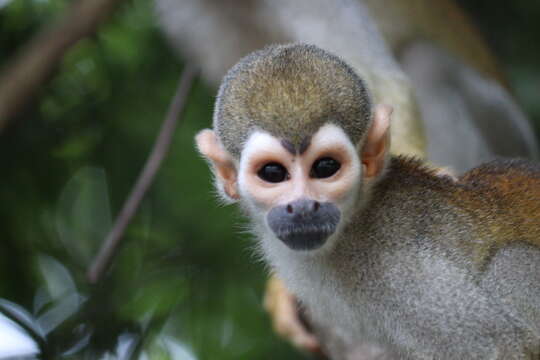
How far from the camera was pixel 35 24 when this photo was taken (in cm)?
450

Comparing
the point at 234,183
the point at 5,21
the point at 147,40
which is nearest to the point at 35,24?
the point at 5,21

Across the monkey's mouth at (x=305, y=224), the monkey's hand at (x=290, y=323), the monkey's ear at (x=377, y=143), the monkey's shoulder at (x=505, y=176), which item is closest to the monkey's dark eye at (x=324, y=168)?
the monkey's mouth at (x=305, y=224)

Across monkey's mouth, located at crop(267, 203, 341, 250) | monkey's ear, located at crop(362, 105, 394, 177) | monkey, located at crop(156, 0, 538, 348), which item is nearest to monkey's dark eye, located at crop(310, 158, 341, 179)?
monkey's mouth, located at crop(267, 203, 341, 250)

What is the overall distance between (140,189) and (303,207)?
1.65 m

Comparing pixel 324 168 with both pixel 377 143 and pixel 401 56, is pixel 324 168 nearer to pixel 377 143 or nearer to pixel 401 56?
pixel 377 143

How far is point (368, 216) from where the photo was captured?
271 cm

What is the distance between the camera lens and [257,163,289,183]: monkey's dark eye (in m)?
2.44

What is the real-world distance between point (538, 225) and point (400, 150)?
3.04 ft

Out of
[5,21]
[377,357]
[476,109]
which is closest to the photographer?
[377,357]

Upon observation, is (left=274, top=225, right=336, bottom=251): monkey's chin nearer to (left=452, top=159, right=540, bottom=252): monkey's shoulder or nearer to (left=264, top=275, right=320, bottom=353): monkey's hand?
(left=452, top=159, right=540, bottom=252): monkey's shoulder

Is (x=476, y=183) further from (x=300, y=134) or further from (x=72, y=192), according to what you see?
(x=72, y=192)

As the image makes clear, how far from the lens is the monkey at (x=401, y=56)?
3746 millimetres

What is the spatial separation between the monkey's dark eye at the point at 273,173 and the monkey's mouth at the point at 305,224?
0.34 feet

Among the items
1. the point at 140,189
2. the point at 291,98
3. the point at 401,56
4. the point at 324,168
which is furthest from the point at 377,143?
the point at 401,56
